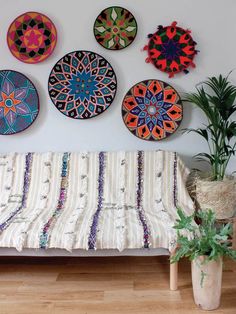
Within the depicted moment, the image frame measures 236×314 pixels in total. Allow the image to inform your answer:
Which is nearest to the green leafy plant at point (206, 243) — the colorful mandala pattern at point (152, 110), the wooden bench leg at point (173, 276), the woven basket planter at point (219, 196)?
the wooden bench leg at point (173, 276)

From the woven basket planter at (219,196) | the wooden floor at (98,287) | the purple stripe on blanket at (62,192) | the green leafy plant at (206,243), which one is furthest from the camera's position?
the woven basket planter at (219,196)

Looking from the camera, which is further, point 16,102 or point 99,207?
point 16,102

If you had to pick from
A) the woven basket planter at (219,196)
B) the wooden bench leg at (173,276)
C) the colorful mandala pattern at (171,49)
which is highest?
the colorful mandala pattern at (171,49)

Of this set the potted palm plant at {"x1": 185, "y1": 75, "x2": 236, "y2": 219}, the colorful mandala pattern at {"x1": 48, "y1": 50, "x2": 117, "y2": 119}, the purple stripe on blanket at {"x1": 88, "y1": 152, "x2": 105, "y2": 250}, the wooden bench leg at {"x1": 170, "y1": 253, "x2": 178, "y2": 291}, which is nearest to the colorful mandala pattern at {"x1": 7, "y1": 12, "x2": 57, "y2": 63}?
the colorful mandala pattern at {"x1": 48, "y1": 50, "x2": 117, "y2": 119}

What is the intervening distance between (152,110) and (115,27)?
757 mm

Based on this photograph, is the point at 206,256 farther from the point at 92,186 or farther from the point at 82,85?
the point at 82,85

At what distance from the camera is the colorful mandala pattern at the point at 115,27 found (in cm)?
265

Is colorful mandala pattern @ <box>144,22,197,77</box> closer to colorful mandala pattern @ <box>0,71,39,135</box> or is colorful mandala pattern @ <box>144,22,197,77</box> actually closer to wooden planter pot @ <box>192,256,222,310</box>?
colorful mandala pattern @ <box>0,71,39,135</box>

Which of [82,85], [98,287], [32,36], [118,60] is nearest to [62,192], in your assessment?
[98,287]

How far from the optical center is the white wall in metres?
2.67

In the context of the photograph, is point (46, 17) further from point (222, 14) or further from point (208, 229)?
point (208, 229)

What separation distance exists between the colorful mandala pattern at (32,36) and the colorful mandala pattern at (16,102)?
206mm

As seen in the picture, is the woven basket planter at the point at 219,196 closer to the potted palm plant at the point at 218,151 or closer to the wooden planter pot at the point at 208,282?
the potted palm plant at the point at 218,151

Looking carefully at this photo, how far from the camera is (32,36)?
8.74ft
